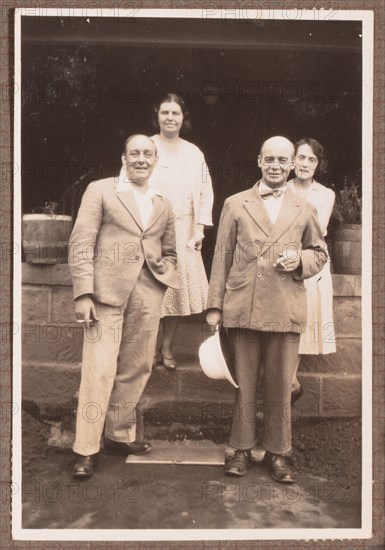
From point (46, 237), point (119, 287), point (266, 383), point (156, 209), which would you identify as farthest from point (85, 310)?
point (266, 383)

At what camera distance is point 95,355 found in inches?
66.6

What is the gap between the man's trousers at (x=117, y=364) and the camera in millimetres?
1688

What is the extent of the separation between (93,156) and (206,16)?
1.69ft

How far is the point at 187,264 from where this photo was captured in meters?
1.73

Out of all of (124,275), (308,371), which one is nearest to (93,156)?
(124,275)

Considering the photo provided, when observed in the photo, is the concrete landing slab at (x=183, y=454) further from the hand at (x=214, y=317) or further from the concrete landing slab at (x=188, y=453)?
the hand at (x=214, y=317)

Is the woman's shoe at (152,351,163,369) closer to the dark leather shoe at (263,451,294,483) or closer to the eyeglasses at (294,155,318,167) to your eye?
the dark leather shoe at (263,451,294,483)

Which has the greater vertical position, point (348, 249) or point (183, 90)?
Result: point (183, 90)

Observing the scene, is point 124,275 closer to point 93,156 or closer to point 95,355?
point 95,355

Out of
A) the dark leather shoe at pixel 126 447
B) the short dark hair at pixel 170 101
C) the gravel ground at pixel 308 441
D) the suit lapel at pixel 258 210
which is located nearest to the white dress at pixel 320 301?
the suit lapel at pixel 258 210

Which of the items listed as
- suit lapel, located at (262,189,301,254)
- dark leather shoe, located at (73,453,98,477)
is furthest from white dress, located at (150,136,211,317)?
dark leather shoe, located at (73,453,98,477)

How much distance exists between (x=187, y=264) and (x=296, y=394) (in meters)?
0.50

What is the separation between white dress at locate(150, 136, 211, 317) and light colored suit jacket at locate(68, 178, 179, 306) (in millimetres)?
58

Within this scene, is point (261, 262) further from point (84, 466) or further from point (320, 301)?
point (84, 466)
